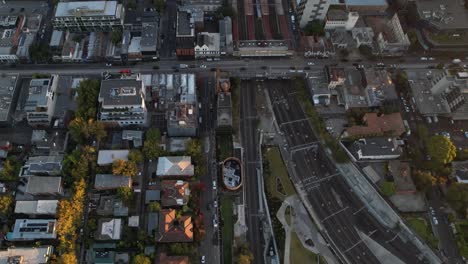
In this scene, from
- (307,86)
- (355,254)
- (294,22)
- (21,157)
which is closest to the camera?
(355,254)

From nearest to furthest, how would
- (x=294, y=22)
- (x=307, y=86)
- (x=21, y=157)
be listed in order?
(x=21, y=157), (x=307, y=86), (x=294, y=22)

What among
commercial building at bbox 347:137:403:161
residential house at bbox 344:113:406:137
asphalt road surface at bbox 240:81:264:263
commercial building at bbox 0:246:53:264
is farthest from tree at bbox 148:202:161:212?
residential house at bbox 344:113:406:137

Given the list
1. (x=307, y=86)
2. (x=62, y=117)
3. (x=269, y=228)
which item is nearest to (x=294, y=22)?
(x=307, y=86)

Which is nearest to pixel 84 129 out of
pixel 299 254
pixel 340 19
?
pixel 299 254

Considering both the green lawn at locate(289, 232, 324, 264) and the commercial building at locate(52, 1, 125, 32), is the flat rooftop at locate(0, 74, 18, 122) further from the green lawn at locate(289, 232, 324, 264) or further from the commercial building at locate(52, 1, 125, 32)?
the green lawn at locate(289, 232, 324, 264)

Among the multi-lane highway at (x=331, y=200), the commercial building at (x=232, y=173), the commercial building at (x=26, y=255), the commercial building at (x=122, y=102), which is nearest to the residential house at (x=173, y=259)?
the commercial building at (x=232, y=173)

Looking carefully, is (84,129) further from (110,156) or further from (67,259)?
(67,259)

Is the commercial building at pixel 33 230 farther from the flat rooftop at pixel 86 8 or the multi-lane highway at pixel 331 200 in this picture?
the flat rooftop at pixel 86 8

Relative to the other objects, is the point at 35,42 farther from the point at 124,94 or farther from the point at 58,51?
the point at 124,94
